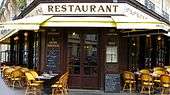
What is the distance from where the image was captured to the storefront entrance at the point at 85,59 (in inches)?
931

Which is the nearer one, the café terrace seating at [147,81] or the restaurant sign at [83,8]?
the café terrace seating at [147,81]

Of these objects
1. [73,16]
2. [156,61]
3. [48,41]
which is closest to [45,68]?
[48,41]

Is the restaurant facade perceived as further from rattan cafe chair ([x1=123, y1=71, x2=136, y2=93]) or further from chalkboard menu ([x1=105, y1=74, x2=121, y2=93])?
rattan cafe chair ([x1=123, y1=71, x2=136, y2=93])

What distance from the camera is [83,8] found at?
2339cm

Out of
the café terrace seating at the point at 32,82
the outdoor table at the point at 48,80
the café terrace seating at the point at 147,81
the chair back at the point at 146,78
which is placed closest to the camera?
the café terrace seating at the point at 32,82

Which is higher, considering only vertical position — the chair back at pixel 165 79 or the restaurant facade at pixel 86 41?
the restaurant facade at pixel 86 41

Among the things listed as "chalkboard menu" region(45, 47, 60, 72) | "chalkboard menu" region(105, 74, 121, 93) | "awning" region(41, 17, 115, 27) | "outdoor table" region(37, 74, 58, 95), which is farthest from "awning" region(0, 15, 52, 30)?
"chalkboard menu" region(105, 74, 121, 93)

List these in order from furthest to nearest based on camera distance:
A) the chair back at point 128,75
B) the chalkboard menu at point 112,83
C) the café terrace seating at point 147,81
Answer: the chalkboard menu at point 112,83, the chair back at point 128,75, the café terrace seating at point 147,81

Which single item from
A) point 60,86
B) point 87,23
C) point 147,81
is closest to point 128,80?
point 147,81

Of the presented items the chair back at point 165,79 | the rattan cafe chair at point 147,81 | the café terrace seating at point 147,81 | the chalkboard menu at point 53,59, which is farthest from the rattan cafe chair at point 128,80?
the chalkboard menu at point 53,59

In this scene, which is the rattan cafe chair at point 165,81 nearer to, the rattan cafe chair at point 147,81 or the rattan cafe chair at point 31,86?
the rattan cafe chair at point 147,81

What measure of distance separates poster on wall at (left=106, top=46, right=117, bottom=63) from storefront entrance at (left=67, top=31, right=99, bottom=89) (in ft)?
1.98

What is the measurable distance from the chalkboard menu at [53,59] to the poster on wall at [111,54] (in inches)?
92.8

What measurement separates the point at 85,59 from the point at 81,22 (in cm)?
232
